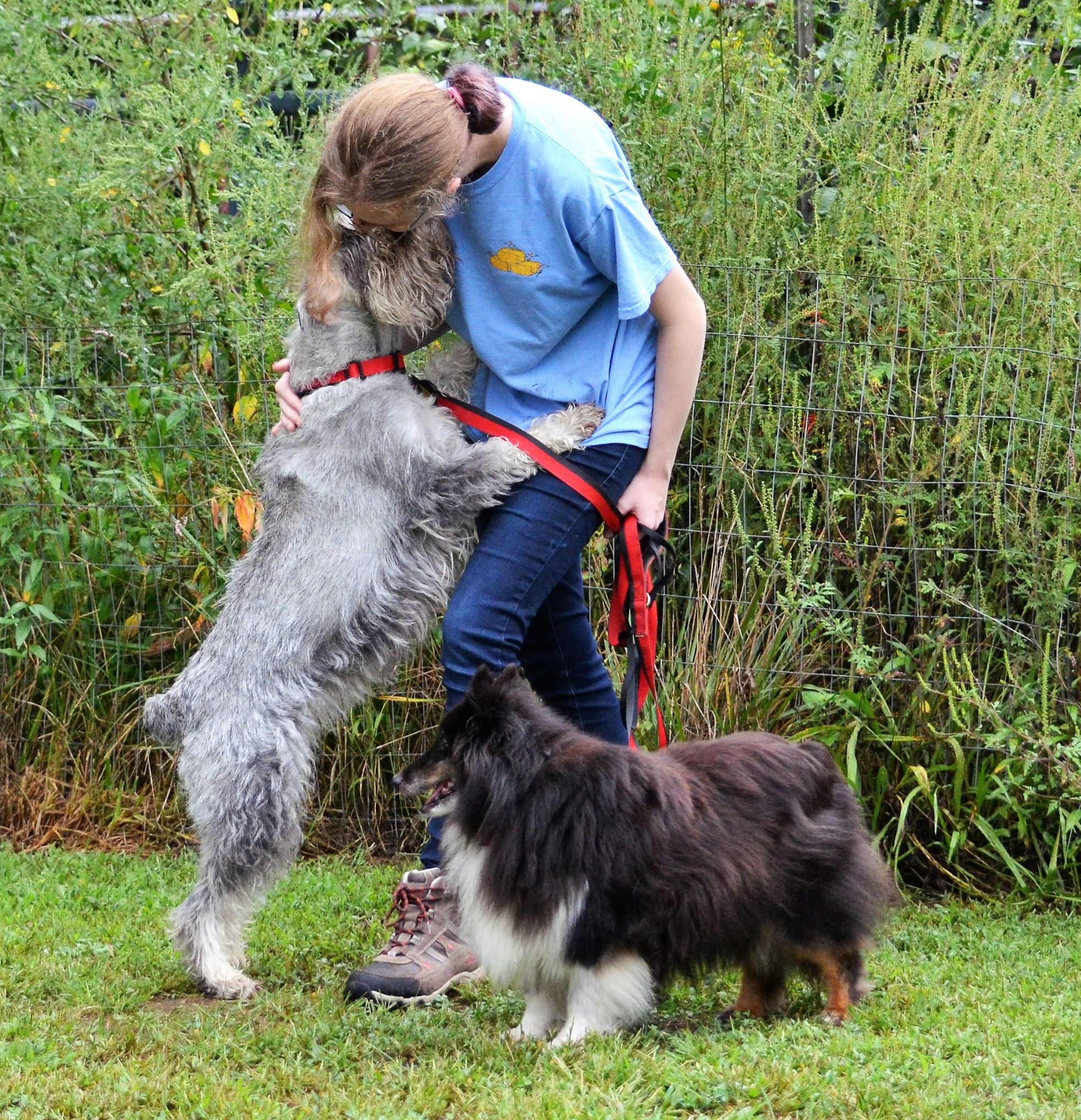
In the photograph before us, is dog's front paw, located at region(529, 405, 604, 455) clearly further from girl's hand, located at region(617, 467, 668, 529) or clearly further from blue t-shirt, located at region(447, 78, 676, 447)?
girl's hand, located at region(617, 467, 668, 529)

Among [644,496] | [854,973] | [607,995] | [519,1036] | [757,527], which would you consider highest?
[644,496]

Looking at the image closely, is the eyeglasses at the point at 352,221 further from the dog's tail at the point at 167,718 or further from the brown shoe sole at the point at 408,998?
the brown shoe sole at the point at 408,998

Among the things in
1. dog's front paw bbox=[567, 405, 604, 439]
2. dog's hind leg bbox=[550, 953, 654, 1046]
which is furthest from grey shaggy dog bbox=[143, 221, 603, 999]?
dog's hind leg bbox=[550, 953, 654, 1046]

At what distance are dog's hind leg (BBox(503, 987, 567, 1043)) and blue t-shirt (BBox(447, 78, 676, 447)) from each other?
1292 millimetres

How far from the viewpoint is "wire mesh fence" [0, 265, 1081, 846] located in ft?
14.2

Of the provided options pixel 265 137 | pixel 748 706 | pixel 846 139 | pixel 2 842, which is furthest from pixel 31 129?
pixel 748 706

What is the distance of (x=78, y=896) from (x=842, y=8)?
4.83 metres

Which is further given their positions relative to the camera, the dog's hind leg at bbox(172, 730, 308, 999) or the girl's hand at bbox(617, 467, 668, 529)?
the dog's hind leg at bbox(172, 730, 308, 999)

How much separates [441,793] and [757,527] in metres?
2.15

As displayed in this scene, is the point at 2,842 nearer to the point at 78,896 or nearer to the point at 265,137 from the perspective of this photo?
the point at 78,896

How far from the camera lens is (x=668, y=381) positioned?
→ 3021 millimetres

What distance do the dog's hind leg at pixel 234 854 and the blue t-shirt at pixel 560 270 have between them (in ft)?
3.70

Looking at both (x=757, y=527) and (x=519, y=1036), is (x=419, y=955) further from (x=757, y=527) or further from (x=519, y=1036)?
(x=757, y=527)

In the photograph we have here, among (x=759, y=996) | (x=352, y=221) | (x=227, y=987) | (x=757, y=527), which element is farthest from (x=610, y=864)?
(x=757, y=527)
